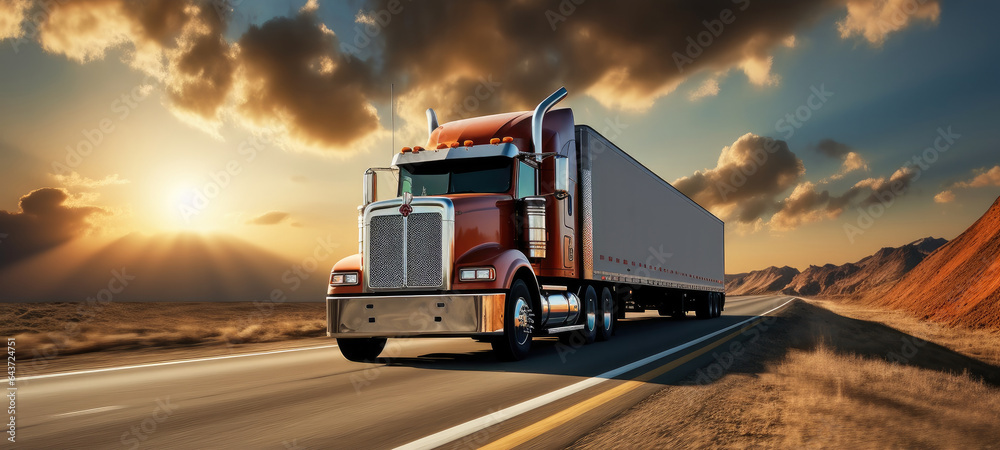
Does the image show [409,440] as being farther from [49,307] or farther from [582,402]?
[49,307]

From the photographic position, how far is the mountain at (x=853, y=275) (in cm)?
13650

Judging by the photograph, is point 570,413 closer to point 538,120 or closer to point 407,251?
point 407,251

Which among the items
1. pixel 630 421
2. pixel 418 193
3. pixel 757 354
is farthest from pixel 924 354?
pixel 630 421

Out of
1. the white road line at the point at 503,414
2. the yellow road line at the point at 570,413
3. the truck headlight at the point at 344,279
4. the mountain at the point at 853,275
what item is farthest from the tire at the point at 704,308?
the mountain at the point at 853,275

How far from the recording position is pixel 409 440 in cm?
480

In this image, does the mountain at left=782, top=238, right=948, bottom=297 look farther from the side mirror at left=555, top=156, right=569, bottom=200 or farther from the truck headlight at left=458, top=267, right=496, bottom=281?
the truck headlight at left=458, top=267, right=496, bottom=281

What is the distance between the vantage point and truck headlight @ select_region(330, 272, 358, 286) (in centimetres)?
1030

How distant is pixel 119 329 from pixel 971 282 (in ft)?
135

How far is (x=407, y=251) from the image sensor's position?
1011 cm

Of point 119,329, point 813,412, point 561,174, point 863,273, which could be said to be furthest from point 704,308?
point 863,273

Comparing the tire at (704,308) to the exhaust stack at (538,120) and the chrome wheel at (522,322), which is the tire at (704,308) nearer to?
the exhaust stack at (538,120)

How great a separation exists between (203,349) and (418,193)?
5611 millimetres

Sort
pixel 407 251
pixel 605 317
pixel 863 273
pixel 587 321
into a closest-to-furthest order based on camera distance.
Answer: pixel 407 251 < pixel 587 321 < pixel 605 317 < pixel 863 273

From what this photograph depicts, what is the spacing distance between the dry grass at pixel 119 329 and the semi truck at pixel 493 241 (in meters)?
5.83
